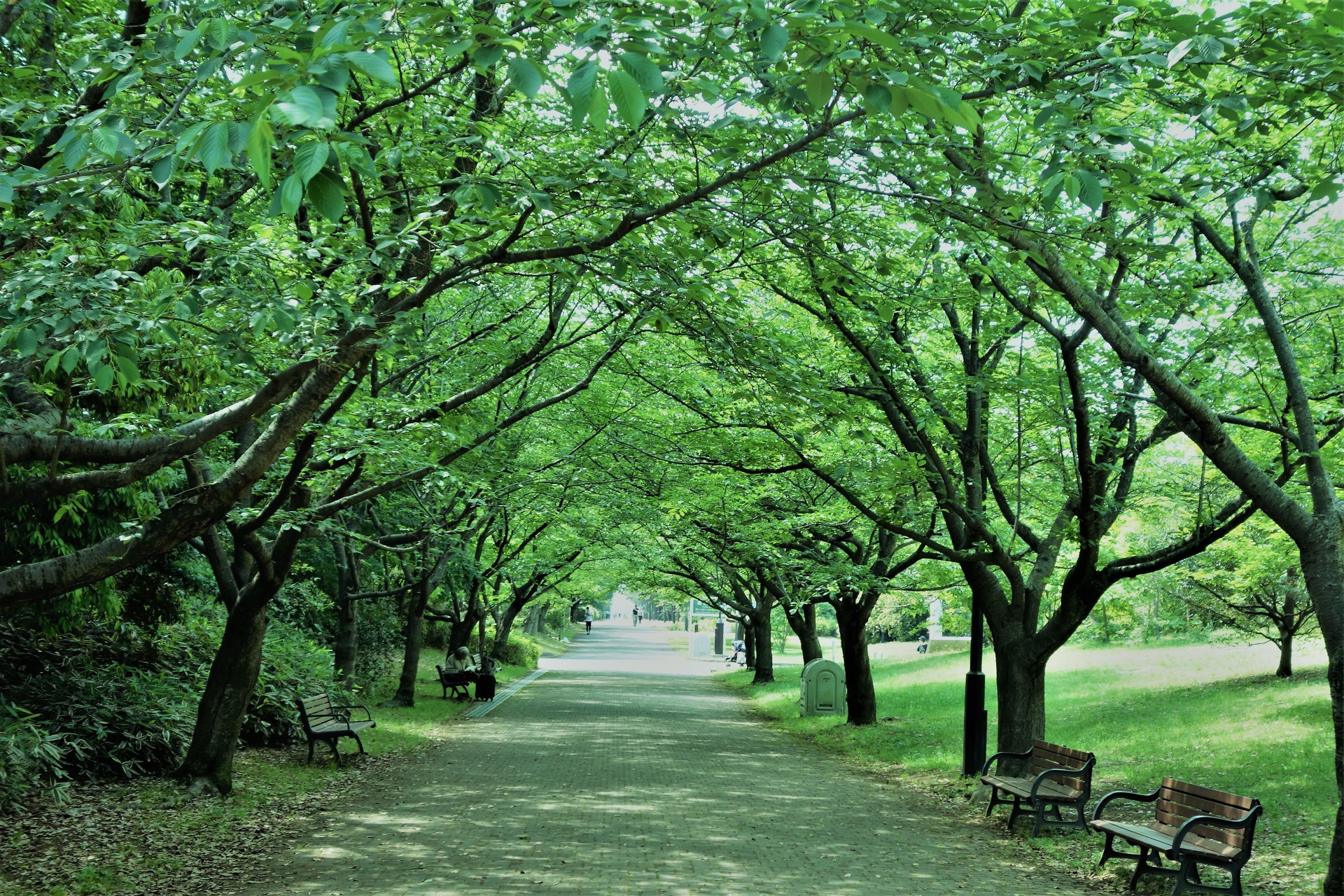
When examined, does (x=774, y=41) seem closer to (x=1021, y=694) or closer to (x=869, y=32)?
(x=869, y=32)

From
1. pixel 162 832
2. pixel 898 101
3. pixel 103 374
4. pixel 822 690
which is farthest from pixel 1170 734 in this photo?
pixel 103 374

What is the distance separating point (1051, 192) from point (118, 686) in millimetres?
11845

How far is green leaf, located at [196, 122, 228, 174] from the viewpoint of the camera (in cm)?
308

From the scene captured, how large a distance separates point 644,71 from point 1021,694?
10.9 m

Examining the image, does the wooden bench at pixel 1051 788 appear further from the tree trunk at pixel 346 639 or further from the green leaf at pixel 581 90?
the tree trunk at pixel 346 639

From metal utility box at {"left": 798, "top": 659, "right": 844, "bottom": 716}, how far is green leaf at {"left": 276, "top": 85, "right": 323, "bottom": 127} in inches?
793

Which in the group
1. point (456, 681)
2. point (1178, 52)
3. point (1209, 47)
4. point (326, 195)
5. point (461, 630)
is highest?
point (1209, 47)

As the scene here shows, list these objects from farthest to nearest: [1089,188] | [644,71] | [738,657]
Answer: [738,657]
[1089,188]
[644,71]

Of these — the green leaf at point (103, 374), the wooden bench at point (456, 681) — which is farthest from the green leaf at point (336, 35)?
the wooden bench at point (456, 681)

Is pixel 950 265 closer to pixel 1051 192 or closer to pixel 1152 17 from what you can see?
pixel 1152 17

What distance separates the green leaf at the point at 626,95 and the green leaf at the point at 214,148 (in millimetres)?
1184

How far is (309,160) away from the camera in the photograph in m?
2.89

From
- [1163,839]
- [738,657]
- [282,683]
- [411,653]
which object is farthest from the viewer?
[738,657]

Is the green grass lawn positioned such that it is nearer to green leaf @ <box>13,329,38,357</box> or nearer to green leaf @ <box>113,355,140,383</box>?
green leaf @ <box>113,355,140,383</box>
